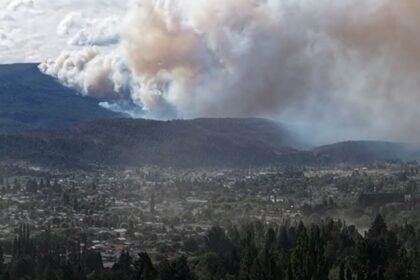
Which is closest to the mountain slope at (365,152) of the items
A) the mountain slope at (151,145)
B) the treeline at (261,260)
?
the mountain slope at (151,145)

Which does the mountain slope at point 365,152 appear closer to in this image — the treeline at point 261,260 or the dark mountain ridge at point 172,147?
the dark mountain ridge at point 172,147

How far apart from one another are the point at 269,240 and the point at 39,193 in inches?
1497

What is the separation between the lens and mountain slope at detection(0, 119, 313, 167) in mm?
115812

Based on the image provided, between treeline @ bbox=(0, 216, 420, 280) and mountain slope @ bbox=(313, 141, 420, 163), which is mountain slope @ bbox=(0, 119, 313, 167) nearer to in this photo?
mountain slope @ bbox=(313, 141, 420, 163)

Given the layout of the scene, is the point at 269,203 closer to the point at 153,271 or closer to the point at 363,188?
the point at 363,188

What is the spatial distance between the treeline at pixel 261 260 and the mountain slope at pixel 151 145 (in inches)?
2509

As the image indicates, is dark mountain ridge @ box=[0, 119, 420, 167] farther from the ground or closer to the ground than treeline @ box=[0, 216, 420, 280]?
farther from the ground

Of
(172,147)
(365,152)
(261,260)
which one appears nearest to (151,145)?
(172,147)

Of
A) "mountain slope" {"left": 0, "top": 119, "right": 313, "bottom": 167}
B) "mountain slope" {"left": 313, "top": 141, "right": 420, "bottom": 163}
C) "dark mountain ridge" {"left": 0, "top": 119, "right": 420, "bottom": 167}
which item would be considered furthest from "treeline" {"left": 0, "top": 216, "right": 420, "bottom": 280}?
"mountain slope" {"left": 313, "top": 141, "right": 420, "bottom": 163}

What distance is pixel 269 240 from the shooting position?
4781cm

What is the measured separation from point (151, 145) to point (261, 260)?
287 feet

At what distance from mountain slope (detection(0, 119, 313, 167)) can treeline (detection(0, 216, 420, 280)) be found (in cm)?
6374

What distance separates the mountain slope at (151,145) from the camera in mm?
115812

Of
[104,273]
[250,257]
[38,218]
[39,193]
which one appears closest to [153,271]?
[104,273]
